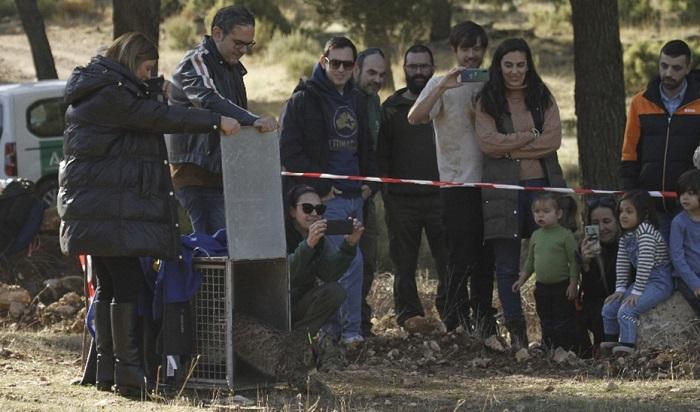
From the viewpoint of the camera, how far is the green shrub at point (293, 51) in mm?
36312

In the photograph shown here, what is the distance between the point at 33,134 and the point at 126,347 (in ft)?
35.3

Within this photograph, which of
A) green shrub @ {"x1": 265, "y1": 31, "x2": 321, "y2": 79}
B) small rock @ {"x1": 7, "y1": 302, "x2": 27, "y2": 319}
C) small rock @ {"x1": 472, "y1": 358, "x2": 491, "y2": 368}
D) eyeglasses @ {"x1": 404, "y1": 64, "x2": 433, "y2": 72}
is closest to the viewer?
small rock @ {"x1": 472, "y1": 358, "x2": 491, "y2": 368}

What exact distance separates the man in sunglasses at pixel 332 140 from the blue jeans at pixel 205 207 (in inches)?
36.8

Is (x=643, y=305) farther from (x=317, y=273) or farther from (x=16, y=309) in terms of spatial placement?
(x=16, y=309)

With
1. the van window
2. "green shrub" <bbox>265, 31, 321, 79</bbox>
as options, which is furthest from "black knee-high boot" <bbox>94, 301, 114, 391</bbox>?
"green shrub" <bbox>265, 31, 321, 79</bbox>

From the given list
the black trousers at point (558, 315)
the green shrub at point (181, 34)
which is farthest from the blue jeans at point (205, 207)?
the green shrub at point (181, 34)

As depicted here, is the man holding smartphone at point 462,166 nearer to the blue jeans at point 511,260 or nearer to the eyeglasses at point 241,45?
the blue jeans at point 511,260

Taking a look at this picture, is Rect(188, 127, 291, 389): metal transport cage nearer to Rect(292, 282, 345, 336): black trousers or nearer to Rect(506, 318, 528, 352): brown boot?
Rect(292, 282, 345, 336): black trousers

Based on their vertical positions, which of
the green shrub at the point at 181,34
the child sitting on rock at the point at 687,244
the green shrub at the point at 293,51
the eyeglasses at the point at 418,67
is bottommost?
the child sitting on rock at the point at 687,244

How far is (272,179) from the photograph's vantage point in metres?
7.57

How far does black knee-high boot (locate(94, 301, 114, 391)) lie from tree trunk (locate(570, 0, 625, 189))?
584 centimetres

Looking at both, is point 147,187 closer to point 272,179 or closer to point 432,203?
point 272,179

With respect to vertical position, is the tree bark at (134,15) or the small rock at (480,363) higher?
the tree bark at (134,15)

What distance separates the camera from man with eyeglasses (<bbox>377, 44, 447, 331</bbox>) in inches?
404
